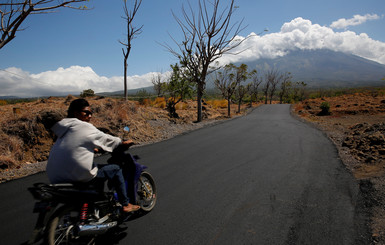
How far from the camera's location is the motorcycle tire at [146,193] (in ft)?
12.9

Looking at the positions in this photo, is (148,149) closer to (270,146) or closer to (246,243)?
(270,146)

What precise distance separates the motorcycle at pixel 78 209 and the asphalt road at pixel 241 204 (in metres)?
0.42

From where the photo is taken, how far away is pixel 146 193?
3996 millimetres

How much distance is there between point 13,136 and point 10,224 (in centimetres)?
571

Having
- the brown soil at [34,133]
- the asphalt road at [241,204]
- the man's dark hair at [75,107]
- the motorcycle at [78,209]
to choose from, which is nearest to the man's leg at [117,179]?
the motorcycle at [78,209]

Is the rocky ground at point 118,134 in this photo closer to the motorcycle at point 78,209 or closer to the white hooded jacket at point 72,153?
the motorcycle at point 78,209

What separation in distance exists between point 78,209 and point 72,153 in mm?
699

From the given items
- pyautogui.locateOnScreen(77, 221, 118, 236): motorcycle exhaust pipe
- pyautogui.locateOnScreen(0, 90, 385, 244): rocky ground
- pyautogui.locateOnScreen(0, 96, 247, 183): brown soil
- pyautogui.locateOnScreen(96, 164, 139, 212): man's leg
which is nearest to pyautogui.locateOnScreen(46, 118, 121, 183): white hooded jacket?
pyautogui.locateOnScreen(96, 164, 139, 212): man's leg

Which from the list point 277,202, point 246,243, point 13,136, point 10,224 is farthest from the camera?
point 13,136

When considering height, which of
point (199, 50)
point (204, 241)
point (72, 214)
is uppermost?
point (199, 50)

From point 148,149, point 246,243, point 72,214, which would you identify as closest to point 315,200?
Answer: point 246,243

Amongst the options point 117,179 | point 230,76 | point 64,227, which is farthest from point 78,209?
point 230,76

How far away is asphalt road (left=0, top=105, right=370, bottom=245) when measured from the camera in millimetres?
3238

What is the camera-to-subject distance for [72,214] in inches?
112
